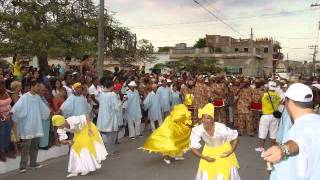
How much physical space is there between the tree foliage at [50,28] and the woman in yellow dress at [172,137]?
24.0 feet

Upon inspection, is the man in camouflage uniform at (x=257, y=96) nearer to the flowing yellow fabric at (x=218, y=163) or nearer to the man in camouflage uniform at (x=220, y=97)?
the man in camouflage uniform at (x=220, y=97)

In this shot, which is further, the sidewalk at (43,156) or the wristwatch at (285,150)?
the sidewalk at (43,156)

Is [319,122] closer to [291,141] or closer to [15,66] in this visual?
[291,141]

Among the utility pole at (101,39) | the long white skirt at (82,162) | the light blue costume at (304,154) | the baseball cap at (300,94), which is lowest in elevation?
the long white skirt at (82,162)

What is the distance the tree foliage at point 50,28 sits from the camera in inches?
688

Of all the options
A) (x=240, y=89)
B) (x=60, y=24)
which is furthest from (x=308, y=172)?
(x=60, y=24)

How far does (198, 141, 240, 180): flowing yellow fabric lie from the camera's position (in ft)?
20.6

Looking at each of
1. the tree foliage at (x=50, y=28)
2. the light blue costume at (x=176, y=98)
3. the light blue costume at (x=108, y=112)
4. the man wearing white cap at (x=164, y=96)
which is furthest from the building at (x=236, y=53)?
the light blue costume at (x=108, y=112)

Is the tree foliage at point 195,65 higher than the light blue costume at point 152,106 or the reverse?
higher

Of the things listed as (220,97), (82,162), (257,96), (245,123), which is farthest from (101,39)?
(82,162)

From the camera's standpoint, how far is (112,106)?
38.8 feet

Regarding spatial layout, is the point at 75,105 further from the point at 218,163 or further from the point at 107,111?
the point at 218,163

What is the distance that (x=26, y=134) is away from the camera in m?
9.77

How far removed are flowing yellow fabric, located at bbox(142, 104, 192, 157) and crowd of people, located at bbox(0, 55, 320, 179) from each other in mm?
120
